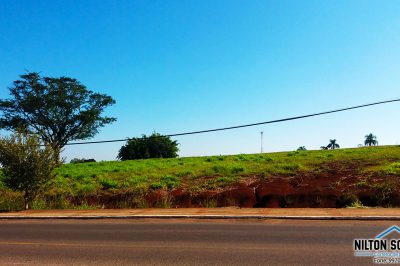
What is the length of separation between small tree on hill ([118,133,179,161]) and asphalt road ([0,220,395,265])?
55929 mm

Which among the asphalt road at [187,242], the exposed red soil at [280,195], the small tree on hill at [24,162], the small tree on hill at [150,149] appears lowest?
the asphalt road at [187,242]

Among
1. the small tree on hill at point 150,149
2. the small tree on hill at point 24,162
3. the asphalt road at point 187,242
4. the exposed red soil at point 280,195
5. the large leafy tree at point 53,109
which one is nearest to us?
the asphalt road at point 187,242

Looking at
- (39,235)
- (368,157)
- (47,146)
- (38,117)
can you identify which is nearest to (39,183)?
(47,146)

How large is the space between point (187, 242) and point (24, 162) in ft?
40.4

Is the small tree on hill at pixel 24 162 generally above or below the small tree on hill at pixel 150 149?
below

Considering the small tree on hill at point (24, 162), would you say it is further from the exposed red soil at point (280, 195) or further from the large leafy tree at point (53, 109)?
the large leafy tree at point (53, 109)

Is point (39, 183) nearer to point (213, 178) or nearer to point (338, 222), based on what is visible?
point (213, 178)

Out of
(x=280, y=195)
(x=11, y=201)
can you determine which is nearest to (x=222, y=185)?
(x=280, y=195)

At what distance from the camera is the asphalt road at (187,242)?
339 inches

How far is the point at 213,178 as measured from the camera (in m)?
25.8

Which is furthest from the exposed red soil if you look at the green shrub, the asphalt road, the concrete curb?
the asphalt road

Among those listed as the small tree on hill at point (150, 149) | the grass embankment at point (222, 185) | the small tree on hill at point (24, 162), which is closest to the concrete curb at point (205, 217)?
the small tree on hill at point (24, 162)

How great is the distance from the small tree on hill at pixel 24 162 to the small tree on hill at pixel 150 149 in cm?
4993

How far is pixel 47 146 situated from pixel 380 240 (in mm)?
16202
